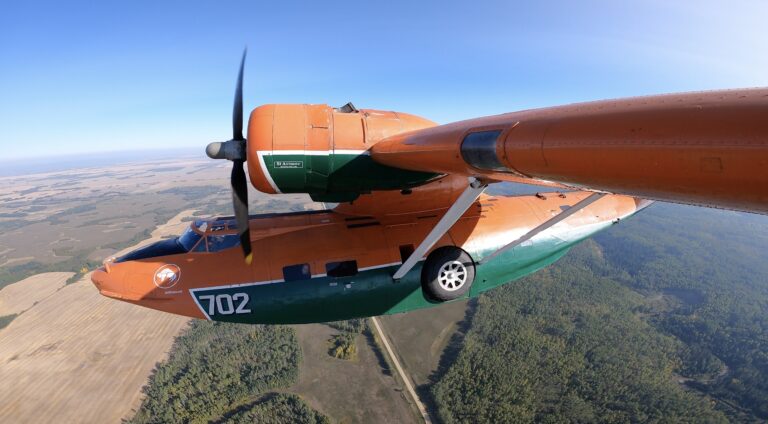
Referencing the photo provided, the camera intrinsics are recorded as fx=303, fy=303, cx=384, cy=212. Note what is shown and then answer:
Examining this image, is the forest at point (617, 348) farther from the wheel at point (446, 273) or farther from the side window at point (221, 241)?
the side window at point (221, 241)

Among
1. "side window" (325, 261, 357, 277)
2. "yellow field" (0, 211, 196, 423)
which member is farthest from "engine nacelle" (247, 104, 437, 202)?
"yellow field" (0, 211, 196, 423)

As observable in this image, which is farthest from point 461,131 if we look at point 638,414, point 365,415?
point 638,414

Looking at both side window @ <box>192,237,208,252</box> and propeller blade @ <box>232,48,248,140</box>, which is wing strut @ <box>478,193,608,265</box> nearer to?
propeller blade @ <box>232,48,248,140</box>

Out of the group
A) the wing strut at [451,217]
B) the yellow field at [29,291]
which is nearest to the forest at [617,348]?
the wing strut at [451,217]

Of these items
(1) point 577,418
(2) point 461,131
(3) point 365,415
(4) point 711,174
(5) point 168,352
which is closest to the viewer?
(4) point 711,174

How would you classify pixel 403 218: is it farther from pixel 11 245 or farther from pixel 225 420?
pixel 11 245

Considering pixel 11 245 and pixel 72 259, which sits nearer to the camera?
pixel 72 259

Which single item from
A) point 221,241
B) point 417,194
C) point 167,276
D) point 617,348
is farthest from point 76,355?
point 617,348
